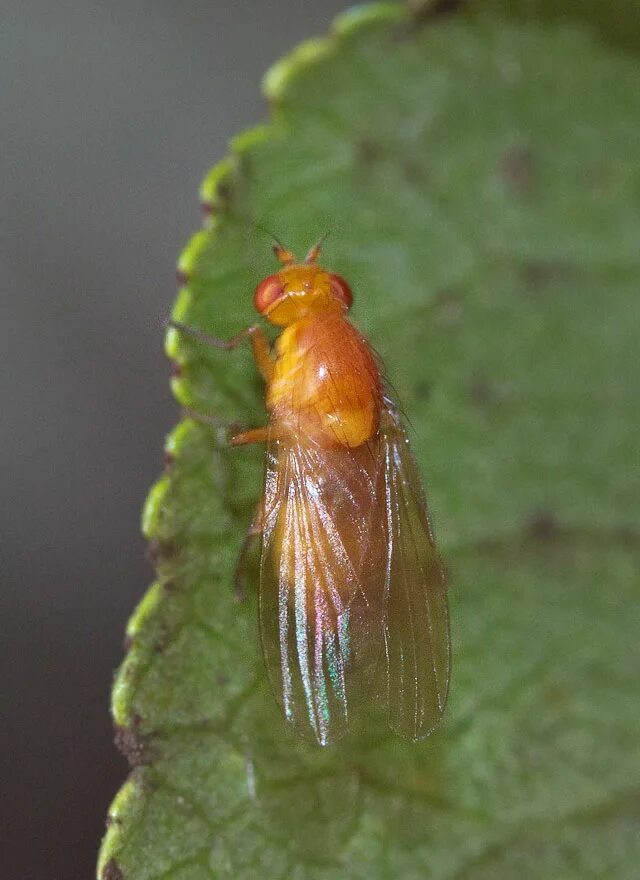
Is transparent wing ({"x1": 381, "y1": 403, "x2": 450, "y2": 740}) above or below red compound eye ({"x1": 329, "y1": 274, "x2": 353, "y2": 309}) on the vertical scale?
below

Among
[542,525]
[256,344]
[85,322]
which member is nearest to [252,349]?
[256,344]

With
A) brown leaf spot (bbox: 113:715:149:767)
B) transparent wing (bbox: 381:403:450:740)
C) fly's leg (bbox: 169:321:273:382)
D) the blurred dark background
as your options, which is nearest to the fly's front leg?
fly's leg (bbox: 169:321:273:382)

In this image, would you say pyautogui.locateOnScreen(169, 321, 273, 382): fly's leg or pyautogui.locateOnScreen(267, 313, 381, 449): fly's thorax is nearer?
pyautogui.locateOnScreen(169, 321, 273, 382): fly's leg

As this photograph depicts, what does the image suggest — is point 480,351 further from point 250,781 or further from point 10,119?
point 10,119

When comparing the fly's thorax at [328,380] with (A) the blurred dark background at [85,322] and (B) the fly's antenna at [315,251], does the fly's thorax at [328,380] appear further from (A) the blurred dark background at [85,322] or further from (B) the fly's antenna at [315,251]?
(A) the blurred dark background at [85,322]

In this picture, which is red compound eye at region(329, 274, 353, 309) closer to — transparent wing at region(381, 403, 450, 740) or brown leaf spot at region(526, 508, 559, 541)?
transparent wing at region(381, 403, 450, 740)

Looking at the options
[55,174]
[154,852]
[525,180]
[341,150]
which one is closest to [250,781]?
[154,852]

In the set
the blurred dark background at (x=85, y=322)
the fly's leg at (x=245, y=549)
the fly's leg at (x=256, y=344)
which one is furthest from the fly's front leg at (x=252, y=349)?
the blurred dark background at (x=85, y=322)
